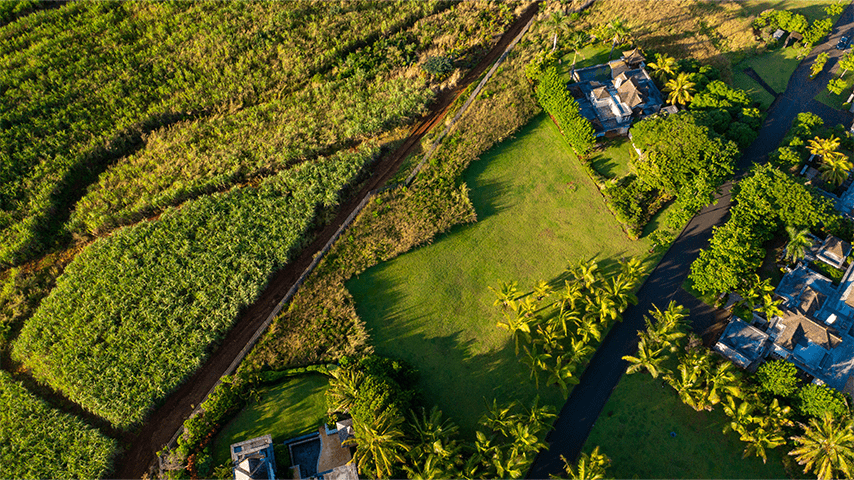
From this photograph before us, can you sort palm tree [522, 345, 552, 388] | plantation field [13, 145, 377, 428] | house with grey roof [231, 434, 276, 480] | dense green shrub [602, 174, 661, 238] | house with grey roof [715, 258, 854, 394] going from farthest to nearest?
dense green shrub [602, 174, 661, 238] < plantation field [13, 145, 377, 428] < house with grey roof [715, 258, 854, 394] < palm tree [522, 345, 552, 388] < house with grey roof [231, 434, 276, 480]

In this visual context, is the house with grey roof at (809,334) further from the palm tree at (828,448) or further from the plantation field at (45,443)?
the plantation field at (45,443)

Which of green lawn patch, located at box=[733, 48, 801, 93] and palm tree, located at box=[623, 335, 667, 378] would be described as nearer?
palm tree, located at box=[623, 335, 667, 378]

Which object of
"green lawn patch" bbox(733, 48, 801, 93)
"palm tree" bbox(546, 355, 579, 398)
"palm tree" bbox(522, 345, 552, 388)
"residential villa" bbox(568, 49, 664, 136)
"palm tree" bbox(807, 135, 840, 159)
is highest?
"residential villa" bbox(568, 49, 664, 136)

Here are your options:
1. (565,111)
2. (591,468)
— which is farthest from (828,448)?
(565,111)

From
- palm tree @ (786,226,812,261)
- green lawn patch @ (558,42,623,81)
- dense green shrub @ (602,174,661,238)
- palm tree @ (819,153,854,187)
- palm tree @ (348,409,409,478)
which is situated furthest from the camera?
green lawn patch @ (558,42,623,81)

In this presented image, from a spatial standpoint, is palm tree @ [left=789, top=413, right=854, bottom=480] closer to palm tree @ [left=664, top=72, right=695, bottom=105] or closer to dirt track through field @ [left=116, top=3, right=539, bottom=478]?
palm tree @ [left=664, top=72, right=695, bottom=105]

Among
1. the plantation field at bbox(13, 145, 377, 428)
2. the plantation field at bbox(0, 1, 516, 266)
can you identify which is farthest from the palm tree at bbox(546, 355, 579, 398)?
the plantation field at bbox(0, 1, 516, 266)

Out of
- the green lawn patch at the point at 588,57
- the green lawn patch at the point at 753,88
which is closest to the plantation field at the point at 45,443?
the green lawn patch at the point at 588,57
